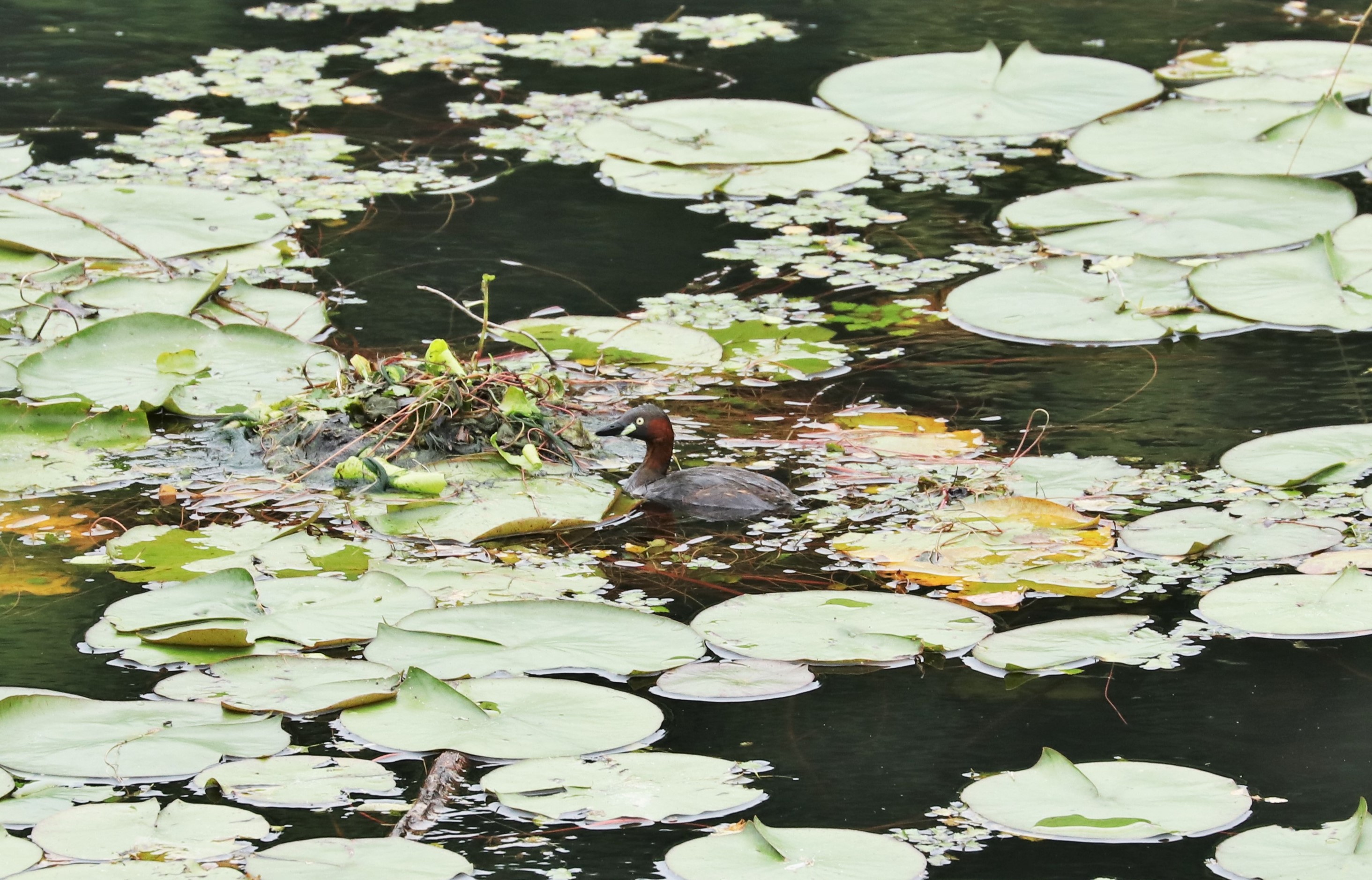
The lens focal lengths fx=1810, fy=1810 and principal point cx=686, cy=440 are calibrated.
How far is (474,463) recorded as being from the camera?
597cm

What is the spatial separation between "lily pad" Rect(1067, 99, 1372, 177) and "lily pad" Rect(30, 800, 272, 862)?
20.1 ft

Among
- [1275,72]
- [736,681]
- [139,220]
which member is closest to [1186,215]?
[1275,72]

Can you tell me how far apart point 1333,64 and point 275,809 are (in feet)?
28.3

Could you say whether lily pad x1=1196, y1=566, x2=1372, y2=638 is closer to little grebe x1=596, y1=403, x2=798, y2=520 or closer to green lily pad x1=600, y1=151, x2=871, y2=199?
little grebe x1=596, y1=403, x2=798, y2=520

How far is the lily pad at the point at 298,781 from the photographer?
4.02 meters

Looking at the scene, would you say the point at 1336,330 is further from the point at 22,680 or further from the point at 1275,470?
the point at 22,680

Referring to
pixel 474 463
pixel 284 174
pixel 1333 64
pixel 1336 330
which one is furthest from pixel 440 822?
pixel 1333 64

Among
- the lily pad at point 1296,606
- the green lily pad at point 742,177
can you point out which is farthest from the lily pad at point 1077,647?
the green lily pad at point 742,177

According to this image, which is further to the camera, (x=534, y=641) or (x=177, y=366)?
(x=177, y=366)

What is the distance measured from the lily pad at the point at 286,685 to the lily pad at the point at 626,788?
449mm

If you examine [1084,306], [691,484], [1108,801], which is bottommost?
[1108,801]

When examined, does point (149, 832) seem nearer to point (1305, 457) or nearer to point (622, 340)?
point (622, 340)

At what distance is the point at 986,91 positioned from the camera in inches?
392

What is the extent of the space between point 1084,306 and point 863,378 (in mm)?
1079
